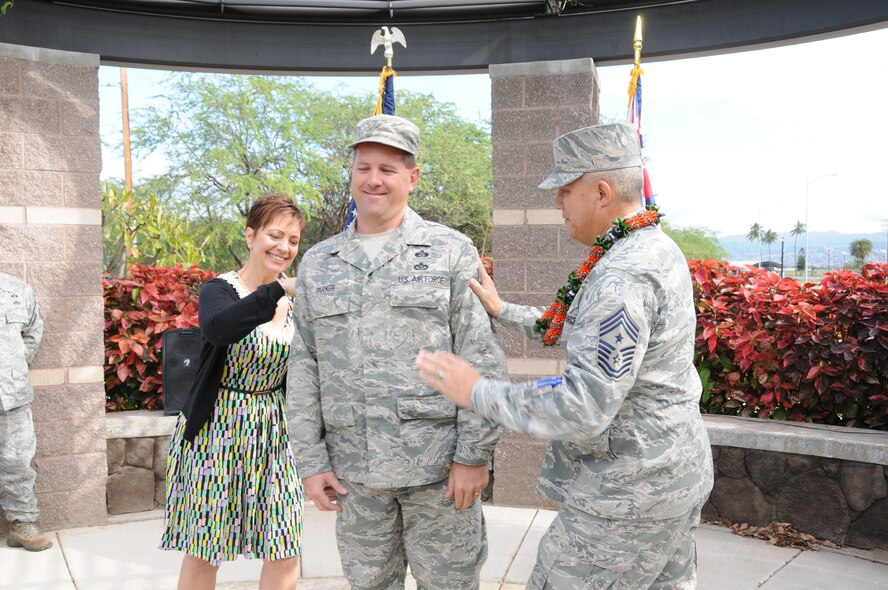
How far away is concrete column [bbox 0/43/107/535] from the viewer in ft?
14.8

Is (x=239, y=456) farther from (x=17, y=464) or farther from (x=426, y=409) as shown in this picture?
(x=17, y=464)

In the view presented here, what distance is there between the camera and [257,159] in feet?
85.5

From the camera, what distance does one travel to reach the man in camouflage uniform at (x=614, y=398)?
1.81m

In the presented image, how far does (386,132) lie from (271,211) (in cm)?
83

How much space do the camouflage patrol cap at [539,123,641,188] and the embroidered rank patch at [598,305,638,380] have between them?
1.46ft

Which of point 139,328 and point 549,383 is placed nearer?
point 549,383

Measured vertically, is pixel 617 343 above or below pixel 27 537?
above

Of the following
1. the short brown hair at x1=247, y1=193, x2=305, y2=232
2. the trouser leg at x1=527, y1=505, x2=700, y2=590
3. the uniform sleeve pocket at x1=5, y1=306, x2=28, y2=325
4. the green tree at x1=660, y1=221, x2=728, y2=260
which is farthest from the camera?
the green tree at x1=660, y1=221, x2=728, y2=260

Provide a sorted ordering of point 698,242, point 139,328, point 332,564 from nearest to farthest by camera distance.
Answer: point 332,564, point 139,328, point 698,242

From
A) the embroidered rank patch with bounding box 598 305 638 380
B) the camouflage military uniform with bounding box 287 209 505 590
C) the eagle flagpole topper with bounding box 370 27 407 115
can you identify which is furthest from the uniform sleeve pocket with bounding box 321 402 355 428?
the eagle flagpole topper with bounding box 370 27 407 115

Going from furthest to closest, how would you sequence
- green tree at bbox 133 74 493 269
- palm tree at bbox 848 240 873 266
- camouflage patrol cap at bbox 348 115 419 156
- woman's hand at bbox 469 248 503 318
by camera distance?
palm tree at bbox 848 240 873 266 < green tree at bbox 133 74 493 269 < woman's hand at bbox 469 248 503 318 < camouflage patrol cap at bbox 348 115 419 156

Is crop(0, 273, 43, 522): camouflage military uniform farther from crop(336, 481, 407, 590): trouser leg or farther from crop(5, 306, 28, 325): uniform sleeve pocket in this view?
crop(336, 481, 407, 590): trouser leg

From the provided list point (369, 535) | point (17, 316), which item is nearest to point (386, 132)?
point (369, 535)

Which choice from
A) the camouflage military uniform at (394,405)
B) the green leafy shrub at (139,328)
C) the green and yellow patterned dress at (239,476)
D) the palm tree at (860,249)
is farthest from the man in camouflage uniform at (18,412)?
the palm tree at (860,249)
